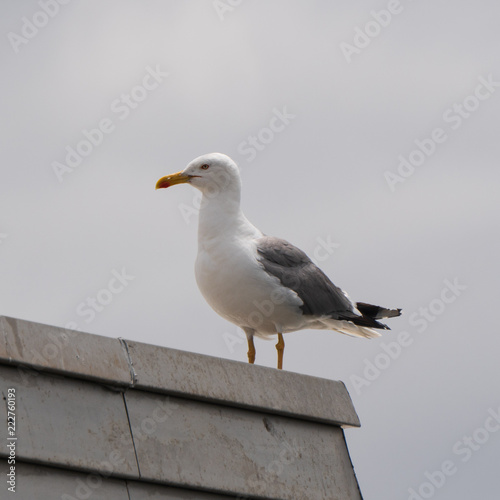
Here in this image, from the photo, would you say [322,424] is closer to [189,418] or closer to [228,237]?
[189,418]

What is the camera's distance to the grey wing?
988cm

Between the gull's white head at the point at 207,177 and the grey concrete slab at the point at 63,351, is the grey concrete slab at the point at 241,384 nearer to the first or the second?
the grey concrete slab at the point at 63,351

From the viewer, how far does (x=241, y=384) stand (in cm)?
793

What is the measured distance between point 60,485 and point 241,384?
6.26 feet

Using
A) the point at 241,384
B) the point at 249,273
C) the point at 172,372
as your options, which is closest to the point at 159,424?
the point at 172,372

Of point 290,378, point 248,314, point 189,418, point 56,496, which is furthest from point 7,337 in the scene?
point 248,314

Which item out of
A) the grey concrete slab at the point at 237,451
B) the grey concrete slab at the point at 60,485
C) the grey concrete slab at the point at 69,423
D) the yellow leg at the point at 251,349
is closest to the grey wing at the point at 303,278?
the yellow leg at the point at 251,349

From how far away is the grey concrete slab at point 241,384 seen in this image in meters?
7.33

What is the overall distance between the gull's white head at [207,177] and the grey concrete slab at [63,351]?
11.4 feet

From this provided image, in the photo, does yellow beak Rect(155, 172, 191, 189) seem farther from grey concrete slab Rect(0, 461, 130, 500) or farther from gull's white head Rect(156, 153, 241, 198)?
grey concrete slab Rect(0, 461, 130, 500)

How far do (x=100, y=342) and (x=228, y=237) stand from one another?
119 inches

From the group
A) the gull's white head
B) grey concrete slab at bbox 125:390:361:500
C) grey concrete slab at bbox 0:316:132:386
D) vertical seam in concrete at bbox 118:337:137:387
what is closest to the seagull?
the gull's white head

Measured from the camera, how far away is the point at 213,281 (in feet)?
31.6

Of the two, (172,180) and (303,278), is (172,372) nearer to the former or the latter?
(303,278)
